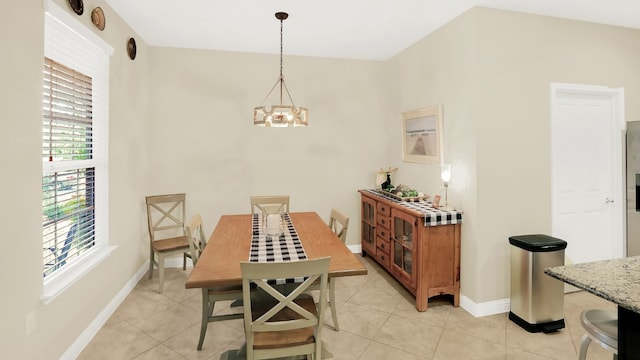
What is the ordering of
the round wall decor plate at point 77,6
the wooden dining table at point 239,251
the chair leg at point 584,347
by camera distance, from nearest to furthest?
the chair leg at point 584,347 → the wooden dining table at point 239,251 → the round wall decor plate at point 77,6

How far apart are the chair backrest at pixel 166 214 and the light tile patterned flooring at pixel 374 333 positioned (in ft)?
2.79

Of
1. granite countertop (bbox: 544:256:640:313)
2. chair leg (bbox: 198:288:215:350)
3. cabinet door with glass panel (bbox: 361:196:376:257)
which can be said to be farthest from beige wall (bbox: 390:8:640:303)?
chair leg (bbox: 198:288:215:350)

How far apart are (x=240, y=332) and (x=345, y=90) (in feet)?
10.5

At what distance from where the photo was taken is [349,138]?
4.57 metres

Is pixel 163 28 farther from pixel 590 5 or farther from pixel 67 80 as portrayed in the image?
pixel 590 5

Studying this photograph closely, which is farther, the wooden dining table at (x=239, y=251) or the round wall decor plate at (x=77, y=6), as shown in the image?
the round wall decor plate at (x=77, y=6)

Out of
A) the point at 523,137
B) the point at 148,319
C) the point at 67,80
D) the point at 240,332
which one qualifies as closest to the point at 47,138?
the point at 67,80

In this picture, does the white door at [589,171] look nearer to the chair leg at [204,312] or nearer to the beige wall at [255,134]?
the beige wall at [255,134]

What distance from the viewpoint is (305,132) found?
14.5 feet

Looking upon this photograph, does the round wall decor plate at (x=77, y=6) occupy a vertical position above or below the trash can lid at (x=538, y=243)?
above

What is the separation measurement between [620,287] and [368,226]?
3031mm

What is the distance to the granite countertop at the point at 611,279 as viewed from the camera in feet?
4.13

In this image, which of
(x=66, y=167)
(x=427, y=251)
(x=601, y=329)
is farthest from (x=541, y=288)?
(x=66, y=167)

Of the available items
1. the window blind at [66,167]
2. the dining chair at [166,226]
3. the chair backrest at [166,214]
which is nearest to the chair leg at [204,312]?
the window blind at [66,167]
